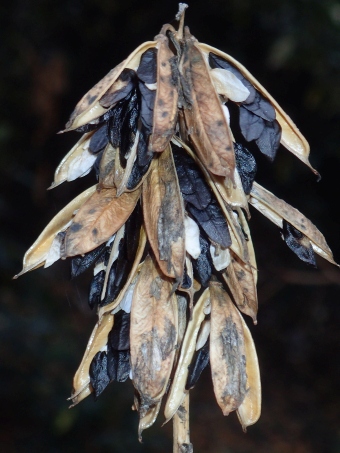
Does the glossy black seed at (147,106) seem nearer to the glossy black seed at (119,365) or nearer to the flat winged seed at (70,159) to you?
the flat winged seed at (70,159)

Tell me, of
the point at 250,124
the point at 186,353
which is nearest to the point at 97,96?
the point at 250,124

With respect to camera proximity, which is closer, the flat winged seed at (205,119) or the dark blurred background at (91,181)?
the flat winged seed at (205,119)

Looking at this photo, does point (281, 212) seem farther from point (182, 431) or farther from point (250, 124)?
point (182, 431)

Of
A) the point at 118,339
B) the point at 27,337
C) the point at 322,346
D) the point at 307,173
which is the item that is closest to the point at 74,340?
the point at 27,337

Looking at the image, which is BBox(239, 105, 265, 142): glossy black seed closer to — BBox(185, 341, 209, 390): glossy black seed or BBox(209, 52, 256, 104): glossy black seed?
BBox(209, 52, 256, 104): glossy black seed

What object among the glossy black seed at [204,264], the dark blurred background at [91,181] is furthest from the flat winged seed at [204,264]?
the dark blurred background at [91,181]

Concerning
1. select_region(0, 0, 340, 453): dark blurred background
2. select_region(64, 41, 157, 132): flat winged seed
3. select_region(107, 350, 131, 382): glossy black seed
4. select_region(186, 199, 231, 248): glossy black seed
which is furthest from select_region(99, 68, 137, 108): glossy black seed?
select_region(0, 0, 340, 453): dark blurred background

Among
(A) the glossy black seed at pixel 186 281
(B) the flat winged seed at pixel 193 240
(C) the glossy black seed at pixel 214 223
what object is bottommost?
(A) the glossy black seed at pixel 186 281
